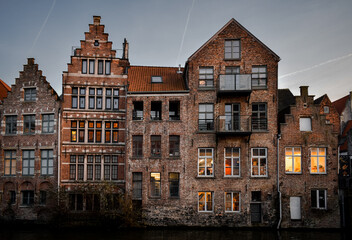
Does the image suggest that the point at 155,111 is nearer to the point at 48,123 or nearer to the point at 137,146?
the point at 137,146

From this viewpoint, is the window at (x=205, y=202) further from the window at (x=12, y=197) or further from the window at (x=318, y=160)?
the window at (x=12, y=197)

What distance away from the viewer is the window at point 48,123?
2457 centimetres

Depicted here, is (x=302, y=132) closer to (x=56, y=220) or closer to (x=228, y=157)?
(x=228, y=157)

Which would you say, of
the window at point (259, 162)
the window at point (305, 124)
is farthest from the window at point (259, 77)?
the window at point (259, 162)

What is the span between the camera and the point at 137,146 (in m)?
23.6

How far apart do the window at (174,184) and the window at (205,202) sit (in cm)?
182

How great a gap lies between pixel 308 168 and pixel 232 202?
6.41 metres

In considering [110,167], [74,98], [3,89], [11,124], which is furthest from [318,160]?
[3,89]

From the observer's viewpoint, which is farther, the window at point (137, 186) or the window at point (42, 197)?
the window at point (42, 197)

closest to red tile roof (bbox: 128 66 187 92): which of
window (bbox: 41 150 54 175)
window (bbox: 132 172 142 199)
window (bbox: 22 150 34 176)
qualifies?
window (bbox: 132 172 142 199)

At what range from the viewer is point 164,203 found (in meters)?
22.6

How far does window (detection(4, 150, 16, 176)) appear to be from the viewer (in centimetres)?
2489

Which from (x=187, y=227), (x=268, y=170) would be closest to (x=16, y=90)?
(x=187, y=227)

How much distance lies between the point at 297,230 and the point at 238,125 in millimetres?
8813
